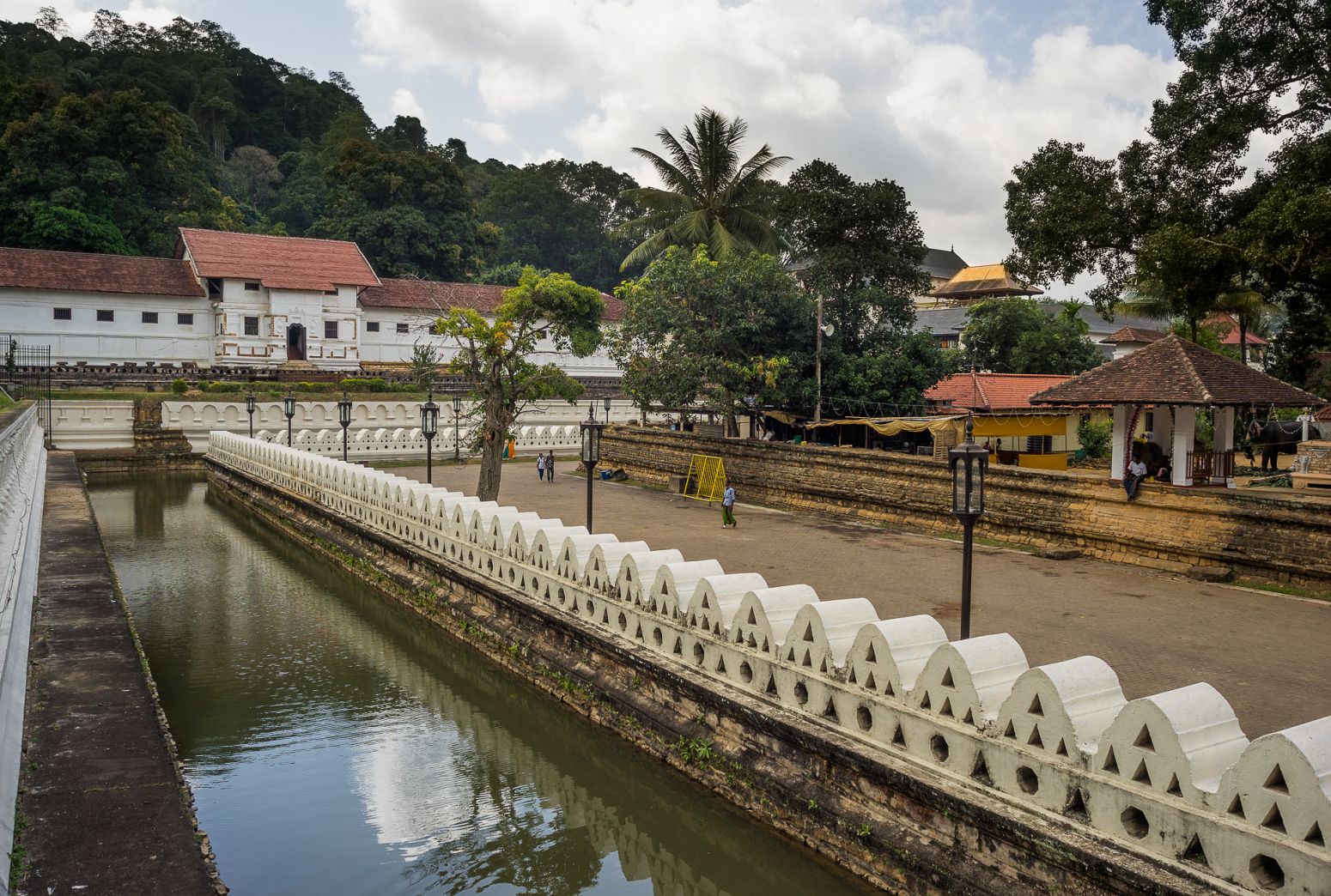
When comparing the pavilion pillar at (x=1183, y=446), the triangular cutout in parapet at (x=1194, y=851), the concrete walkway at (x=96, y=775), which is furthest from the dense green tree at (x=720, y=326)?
the triangular cutout in parapet at (x=1194, y=851)

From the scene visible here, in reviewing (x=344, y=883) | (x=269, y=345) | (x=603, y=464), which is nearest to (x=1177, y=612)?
(x=344, y=883)

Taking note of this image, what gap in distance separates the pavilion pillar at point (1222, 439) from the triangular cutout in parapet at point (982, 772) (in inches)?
484

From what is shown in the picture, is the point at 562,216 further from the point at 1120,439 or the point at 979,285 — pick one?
the point at 1120,439

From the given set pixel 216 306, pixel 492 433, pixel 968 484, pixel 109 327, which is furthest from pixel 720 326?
pixel 109 327

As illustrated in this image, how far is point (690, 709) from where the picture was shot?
23.7ft

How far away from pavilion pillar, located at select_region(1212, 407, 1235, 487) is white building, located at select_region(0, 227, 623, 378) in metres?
26.3

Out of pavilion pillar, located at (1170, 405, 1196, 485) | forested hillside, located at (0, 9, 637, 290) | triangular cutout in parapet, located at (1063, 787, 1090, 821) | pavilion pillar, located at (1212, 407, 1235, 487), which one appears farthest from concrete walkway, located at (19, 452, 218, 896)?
forested hillside, located at (0, 9, 637, 290)

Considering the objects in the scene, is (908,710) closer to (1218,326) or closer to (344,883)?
(344,883)

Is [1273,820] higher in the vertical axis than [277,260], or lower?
lower

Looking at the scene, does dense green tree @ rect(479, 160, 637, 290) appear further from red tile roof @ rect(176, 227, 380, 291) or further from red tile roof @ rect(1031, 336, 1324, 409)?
red tile roof @ rect(1031, 336, 1324, 409)

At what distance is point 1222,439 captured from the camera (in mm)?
15656

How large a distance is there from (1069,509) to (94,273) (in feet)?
123

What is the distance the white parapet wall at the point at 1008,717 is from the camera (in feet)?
13.0

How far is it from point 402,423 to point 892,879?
31.9m
